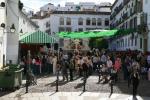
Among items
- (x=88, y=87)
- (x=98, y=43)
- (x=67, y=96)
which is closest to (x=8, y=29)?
(x=88, y=87)

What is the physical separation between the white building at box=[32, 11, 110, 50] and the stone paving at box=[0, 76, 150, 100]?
6492cm

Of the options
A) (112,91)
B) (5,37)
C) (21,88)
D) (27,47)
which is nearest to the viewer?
(112,91)

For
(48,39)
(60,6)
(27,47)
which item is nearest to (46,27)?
(60,6)

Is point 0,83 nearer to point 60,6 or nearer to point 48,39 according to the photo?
point 48,39

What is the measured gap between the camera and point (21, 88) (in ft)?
73.8

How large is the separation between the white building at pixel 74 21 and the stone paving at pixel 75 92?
213 ft

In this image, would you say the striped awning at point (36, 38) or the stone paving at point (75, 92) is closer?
the stone paving at point (75, 92)

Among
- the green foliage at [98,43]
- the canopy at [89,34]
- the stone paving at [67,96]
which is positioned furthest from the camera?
the green foliage at [98,43]

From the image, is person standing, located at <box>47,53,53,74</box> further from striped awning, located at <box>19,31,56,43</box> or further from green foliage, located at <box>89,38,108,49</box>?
green foliage, located at <box>89,38,108,49</box>

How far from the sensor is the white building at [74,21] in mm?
89938

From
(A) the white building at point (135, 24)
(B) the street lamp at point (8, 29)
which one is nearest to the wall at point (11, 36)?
(B) the street lamp at point (8, 29)

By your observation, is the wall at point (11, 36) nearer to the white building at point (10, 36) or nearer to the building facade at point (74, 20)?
the white building at point (10, 36)

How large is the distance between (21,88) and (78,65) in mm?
7574

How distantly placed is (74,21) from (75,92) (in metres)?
70.9
